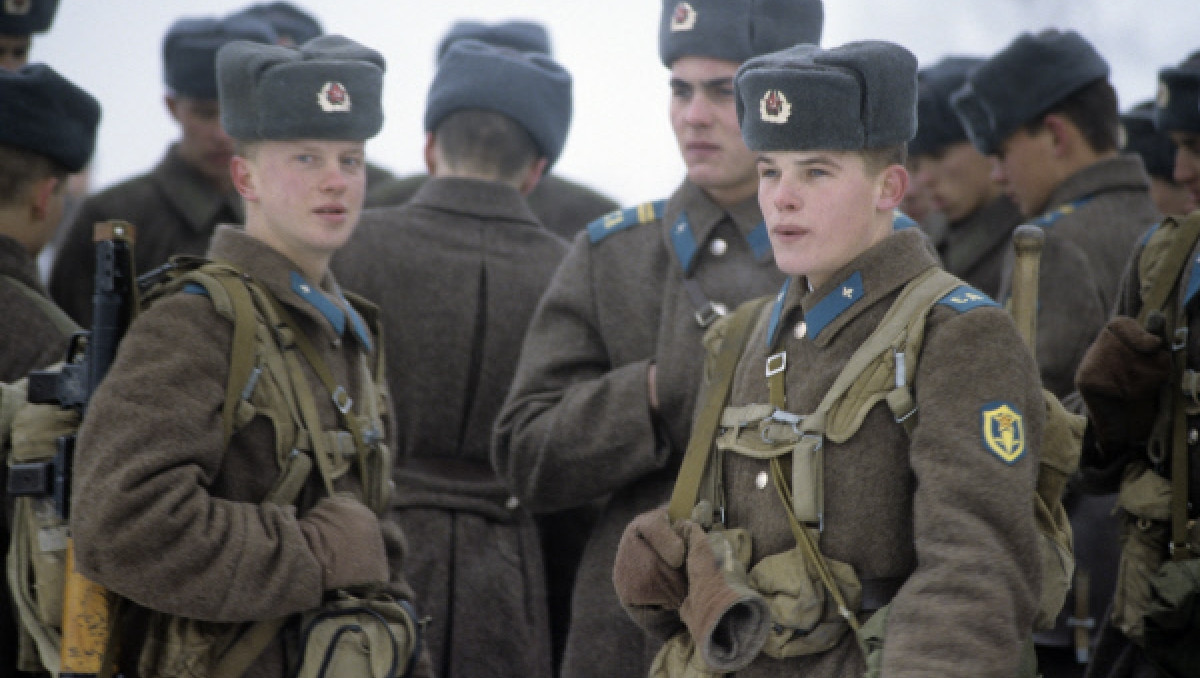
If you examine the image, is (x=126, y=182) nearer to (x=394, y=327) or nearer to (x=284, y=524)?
(x=394, y=327)

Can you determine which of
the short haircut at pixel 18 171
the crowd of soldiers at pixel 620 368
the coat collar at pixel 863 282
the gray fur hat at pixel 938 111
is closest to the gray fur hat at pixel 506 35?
the crowd of soldiers at pixel 620 368

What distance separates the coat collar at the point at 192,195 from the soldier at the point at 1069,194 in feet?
9.82

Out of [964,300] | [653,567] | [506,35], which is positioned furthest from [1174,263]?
[506,35]

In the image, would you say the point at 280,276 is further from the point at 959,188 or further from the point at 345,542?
the point at 959,188

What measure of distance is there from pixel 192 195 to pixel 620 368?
2845mm

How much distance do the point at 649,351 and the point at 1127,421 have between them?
126 cm

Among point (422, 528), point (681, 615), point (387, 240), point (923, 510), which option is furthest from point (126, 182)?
point (923, 510)

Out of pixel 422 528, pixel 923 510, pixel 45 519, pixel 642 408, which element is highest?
pixel 923 510

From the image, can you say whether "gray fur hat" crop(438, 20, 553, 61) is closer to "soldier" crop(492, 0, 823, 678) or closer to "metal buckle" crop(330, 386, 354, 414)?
"soldier" crop(492, 0, 823, 678)

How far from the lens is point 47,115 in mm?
4535

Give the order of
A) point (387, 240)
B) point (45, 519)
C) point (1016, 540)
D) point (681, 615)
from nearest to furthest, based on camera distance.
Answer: point (1016, 540), point (681, 615), point (45, 519), point (387, 240)

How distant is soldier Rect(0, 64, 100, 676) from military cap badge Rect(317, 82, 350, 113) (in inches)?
39.5

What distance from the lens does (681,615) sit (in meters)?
2.94

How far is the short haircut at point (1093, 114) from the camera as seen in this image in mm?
5355
